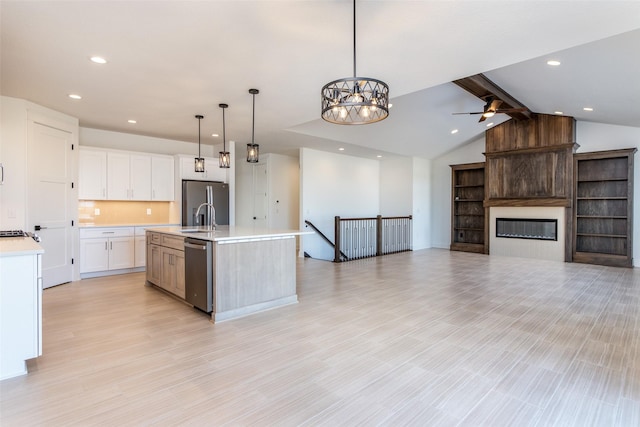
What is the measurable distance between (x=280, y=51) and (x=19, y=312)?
304 centimetres

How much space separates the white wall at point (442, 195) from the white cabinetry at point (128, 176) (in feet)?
26.5

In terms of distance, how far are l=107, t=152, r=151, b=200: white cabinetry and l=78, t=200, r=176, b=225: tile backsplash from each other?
1.33 ft

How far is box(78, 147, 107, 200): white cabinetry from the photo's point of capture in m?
5.50

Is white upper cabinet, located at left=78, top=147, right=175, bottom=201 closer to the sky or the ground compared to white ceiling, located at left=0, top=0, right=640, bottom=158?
closer to the ground

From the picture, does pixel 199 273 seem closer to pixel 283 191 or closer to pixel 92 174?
pixel 92 174

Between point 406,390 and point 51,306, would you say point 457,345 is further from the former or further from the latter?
point 51,306

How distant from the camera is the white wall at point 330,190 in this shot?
808 cm

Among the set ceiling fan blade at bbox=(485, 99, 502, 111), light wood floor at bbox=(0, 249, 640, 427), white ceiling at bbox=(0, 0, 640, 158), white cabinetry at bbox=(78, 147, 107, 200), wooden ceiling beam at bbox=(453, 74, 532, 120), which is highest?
wooden ceiling beam at bbox=(453, 74, 532, 120)

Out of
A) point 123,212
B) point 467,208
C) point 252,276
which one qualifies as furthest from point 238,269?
point 467,208

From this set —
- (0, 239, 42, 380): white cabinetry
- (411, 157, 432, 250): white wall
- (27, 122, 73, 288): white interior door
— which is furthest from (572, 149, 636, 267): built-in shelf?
(27, 122, 73, 288): white interior door

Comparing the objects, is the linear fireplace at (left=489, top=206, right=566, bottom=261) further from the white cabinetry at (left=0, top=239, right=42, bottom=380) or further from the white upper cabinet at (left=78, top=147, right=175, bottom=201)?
the white cabinetry at (left=0, top=239, right=42, bottom=380)

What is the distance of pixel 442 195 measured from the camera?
33.2 ft

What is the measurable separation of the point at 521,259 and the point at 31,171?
9.72 meters

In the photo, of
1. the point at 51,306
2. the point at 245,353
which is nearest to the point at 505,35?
the point at 245,353
